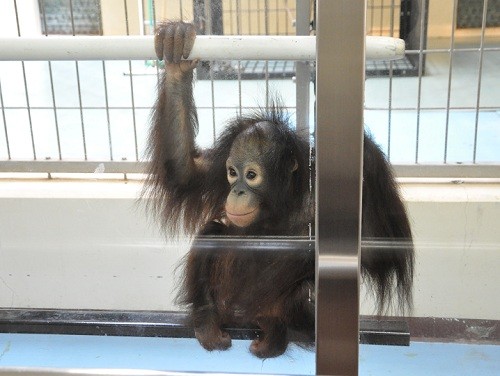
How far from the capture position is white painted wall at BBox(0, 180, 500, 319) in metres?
1.71

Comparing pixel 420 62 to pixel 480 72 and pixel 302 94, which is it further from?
pixel 302 94

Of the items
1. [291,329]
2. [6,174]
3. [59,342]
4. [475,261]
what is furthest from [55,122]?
[475,261]

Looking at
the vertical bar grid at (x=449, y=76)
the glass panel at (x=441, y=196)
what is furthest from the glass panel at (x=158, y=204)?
the vertical bar grid at (x=449, y=76)

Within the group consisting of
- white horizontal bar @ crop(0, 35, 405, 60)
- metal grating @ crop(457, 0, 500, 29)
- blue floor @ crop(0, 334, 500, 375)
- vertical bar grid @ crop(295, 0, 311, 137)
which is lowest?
blue floor @ crop(0, 334, 500, 375)

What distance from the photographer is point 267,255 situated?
5.49ft

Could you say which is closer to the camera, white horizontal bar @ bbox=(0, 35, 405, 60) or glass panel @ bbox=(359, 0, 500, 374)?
white horizontal bar @ bbox=(0, 35, 405, 60)

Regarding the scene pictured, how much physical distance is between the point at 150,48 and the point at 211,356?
0.78 metres

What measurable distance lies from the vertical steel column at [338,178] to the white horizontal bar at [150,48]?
0.73ft

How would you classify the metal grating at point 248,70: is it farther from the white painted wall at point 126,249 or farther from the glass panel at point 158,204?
the white painted wall at point 126,249

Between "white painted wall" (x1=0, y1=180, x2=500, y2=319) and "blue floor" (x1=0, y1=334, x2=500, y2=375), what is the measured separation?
182mm

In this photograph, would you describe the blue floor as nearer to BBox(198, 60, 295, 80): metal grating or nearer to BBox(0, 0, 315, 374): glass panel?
BBox(0, 0, 315, 374): glass panel

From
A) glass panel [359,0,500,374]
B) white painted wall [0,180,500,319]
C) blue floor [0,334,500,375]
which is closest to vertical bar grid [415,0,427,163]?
glass panel [359,0,500,374]

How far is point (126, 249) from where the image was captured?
6.52 feet

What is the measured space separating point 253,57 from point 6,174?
95cm
